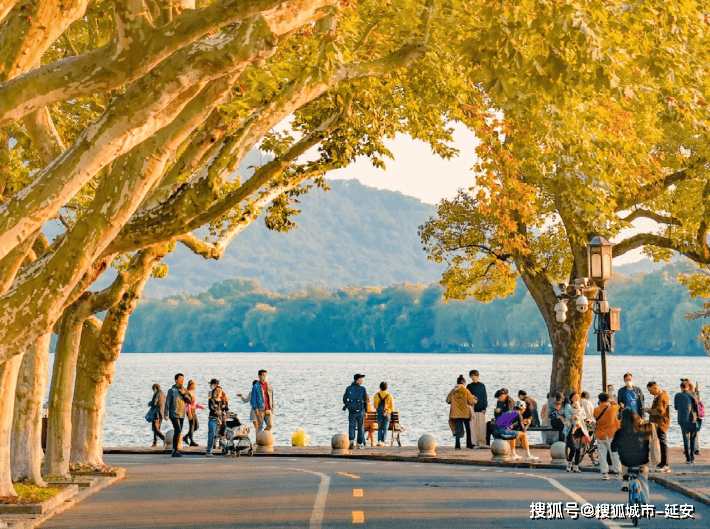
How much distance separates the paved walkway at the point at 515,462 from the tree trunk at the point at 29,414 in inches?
408

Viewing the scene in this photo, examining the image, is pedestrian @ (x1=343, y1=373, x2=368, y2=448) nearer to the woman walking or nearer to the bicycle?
the woman walking

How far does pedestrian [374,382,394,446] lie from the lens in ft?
108

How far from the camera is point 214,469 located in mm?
25188

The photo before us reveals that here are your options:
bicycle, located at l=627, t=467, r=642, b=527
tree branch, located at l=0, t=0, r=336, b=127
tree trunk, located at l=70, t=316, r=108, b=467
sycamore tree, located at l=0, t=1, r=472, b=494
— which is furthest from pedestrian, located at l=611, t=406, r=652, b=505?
tree trunk, located at l=70, t=316, r=108, b=467

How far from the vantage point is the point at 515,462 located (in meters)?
25.8

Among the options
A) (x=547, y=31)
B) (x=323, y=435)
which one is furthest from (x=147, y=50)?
(x=323, y=435)

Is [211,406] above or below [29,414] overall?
below

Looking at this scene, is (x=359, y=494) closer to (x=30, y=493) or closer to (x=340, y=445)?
(x=30, y=493)

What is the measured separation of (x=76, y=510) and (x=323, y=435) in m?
39.0

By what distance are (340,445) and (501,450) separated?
562cm

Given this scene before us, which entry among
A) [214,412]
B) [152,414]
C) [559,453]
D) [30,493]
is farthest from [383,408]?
[30,493]

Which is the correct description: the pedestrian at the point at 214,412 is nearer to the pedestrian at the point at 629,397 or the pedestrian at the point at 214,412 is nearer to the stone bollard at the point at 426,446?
the stone bollard at the point at 426,446

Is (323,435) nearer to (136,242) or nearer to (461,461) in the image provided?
(461,461)

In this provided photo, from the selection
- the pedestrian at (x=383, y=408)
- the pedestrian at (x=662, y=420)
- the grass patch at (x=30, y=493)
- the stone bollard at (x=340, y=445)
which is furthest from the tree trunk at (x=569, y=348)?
the grass patch at (x=30, y=493)
